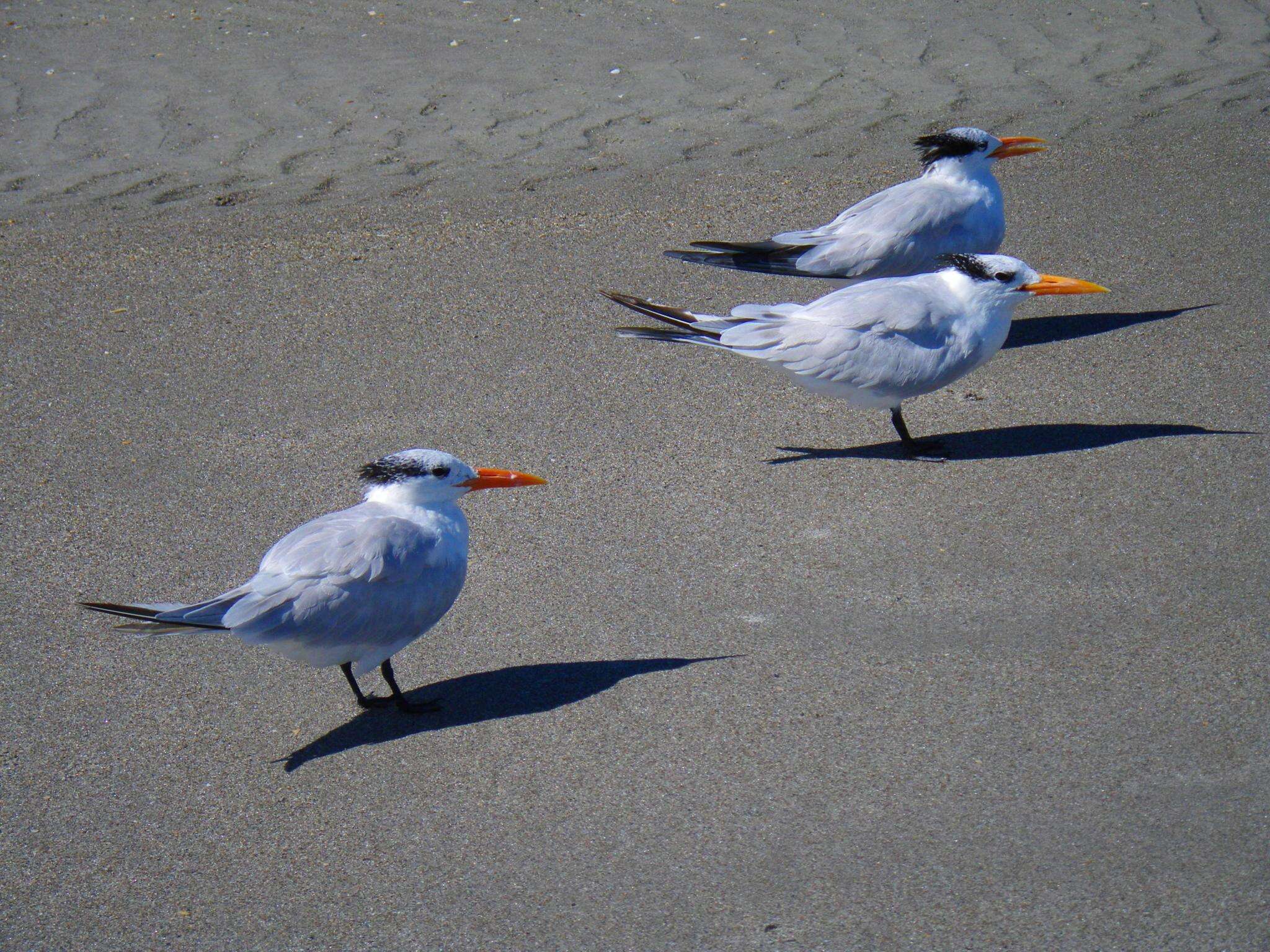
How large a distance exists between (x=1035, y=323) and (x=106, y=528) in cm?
434

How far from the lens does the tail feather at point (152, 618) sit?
3277 millimetres

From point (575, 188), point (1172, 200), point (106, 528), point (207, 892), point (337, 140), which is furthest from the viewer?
point (337, 140)

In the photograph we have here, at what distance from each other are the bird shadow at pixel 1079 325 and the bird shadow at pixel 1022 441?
925 mm

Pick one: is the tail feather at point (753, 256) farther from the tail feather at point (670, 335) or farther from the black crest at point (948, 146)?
the tail feather at point (670, 335)

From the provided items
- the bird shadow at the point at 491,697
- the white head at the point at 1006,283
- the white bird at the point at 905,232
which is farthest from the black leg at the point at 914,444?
the bird shadow at the point at 491,697

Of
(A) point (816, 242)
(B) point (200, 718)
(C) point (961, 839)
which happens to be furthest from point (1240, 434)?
(B) point (200, 718)

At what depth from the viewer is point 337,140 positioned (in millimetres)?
8367

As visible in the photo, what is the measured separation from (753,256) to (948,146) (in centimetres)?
112

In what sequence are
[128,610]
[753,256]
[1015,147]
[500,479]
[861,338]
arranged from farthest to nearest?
[1015,147]
[753,256]
[861,338]
[500,479]
[128,610]

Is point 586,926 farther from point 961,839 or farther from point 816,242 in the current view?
point 816,242

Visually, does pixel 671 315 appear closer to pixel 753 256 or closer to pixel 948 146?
pixel 753 256

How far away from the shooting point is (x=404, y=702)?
371cm

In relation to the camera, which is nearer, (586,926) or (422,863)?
(586,926)

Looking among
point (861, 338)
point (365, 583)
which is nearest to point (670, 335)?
point (861, 338)
